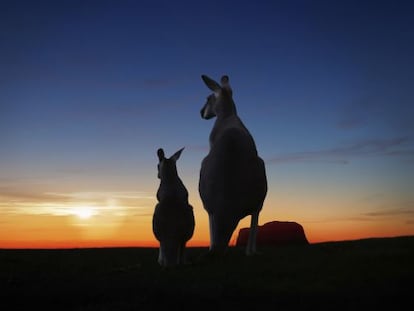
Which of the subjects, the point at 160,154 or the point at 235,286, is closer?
the point at 235,286

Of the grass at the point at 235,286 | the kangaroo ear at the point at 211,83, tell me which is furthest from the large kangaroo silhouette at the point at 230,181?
the kangaroo ear at the point at 211,83

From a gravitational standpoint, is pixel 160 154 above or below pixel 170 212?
above


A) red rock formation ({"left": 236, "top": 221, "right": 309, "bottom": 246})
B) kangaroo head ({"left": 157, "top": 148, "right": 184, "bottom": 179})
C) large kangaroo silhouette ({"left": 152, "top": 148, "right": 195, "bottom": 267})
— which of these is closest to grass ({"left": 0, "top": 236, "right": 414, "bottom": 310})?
large kangaroo silhouette ({"left": 152, "top": 148, "right": 195, "bottom": 267})

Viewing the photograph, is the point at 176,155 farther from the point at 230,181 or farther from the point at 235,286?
the point at 235,286

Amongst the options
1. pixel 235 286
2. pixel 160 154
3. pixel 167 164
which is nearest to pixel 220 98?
pixel 160 154

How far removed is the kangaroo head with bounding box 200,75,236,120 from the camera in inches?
496

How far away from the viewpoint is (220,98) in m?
12.7

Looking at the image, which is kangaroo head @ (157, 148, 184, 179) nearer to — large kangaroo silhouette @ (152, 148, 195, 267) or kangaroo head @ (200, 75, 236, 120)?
large kangaroo silhouette @ (152, 148, 195, 267)

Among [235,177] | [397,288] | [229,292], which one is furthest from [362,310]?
[235,177]

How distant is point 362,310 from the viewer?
223 inches

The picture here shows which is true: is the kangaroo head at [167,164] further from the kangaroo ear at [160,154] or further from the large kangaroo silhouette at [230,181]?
A: the large kangaroo silhouette at [230,181]

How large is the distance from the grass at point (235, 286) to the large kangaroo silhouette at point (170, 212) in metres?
0.58

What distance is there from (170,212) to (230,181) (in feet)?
5.04

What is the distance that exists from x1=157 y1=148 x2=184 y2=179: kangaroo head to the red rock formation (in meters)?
9.95
